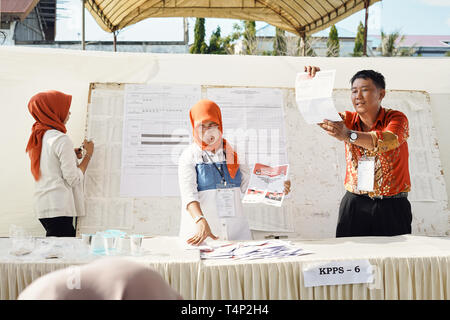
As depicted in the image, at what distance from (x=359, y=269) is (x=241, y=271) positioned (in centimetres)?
55

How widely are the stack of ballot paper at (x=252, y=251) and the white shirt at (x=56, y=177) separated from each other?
1.42 metres

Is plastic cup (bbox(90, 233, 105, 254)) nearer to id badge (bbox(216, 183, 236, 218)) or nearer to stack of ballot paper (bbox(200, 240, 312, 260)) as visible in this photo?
stack of ballot paper (bbox(200, 240, 312, 260))

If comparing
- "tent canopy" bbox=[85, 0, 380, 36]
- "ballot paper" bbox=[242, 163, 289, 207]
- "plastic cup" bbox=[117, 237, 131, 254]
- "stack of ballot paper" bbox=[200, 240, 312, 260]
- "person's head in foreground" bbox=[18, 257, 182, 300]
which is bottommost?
"stack of ballot paper" bbox=[200, 240, 312, 260]

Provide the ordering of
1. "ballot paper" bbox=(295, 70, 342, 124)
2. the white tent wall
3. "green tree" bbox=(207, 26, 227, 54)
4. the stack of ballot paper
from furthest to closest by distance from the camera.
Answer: "green tree" bbox=(207, 26, 227, 54)
the white tent wall
"ballot paper" bbox=(295, 70, 342, 124)
the stack of ballot paper

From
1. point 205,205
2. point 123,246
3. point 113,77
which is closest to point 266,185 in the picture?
point 205,205

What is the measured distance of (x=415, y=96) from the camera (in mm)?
4488

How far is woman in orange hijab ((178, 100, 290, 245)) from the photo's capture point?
2727mm

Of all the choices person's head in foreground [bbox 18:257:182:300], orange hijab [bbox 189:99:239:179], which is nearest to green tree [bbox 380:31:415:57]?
orange hijab [bbox 189:99:239:179]

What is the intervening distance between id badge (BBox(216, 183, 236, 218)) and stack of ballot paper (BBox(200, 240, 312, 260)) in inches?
12.4

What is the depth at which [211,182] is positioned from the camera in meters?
2.74

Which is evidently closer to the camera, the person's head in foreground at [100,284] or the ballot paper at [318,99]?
the person's head in foreground at [100,284]

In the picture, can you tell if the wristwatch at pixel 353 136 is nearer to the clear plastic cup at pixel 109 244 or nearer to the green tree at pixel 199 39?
the clear plastic cup at pixel 109 244

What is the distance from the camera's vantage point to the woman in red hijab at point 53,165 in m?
3.27

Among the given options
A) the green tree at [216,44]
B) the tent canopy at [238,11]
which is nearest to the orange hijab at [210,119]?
A: the tent canopy at [238,11]
